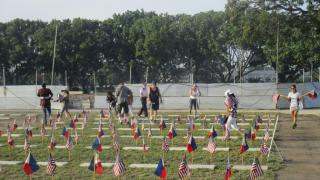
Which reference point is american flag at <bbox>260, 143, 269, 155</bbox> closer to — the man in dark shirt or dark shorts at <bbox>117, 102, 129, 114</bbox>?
dark shorts at <bbox>117, 102, 129, 114</bbox>

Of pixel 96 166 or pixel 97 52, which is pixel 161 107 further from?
pixel 97 52

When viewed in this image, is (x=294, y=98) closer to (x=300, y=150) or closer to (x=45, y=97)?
(x=300, y=150)

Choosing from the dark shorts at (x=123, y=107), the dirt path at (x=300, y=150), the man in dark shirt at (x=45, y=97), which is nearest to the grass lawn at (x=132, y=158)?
the dirt path at (x=300, y=150)

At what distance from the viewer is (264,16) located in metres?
25.9

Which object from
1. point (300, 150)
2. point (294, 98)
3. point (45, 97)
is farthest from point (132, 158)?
point (45, 97)

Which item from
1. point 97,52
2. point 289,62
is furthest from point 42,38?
point 289,62

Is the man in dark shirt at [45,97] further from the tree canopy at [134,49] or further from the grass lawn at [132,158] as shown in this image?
the tree canopy at [134,49]

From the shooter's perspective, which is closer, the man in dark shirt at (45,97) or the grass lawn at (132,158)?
the grass lawn at (132,158)

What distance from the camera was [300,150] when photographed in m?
Result: 12.3

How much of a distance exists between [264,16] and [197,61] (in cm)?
3861

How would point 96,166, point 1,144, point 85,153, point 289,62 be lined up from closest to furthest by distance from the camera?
point 96,166
point 85,153
point 1,144
point 289,62

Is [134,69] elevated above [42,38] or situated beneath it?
situated beneath

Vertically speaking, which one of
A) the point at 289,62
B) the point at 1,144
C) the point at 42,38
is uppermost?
the point at 42,38

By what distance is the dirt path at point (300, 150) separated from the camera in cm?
938
